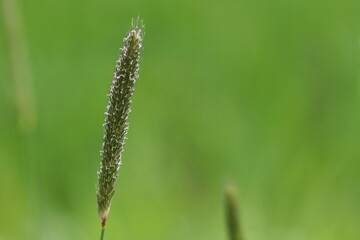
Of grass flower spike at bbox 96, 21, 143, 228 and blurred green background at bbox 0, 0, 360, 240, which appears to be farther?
blurred green background at bbox 0, 0, 360, 240

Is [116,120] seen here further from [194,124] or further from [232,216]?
[194,124]

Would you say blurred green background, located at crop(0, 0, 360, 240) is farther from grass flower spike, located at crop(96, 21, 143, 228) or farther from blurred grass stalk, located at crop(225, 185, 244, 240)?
grass flower spike, located at crop(96, 21, 143, 228)

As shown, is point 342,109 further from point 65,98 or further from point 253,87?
point 65,98

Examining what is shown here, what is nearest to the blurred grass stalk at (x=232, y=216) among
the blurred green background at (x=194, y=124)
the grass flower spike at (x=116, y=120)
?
the grass flower spike at (x=116, y=120)

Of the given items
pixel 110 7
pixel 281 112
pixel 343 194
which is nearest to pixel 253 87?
pixel 281 112

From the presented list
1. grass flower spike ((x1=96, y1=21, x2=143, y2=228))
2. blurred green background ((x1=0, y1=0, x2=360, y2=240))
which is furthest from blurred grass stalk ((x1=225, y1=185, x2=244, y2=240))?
blurred green background ((x1=0, y1=0, x2=360, y2=240))

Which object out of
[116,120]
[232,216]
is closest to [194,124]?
[232,216]
